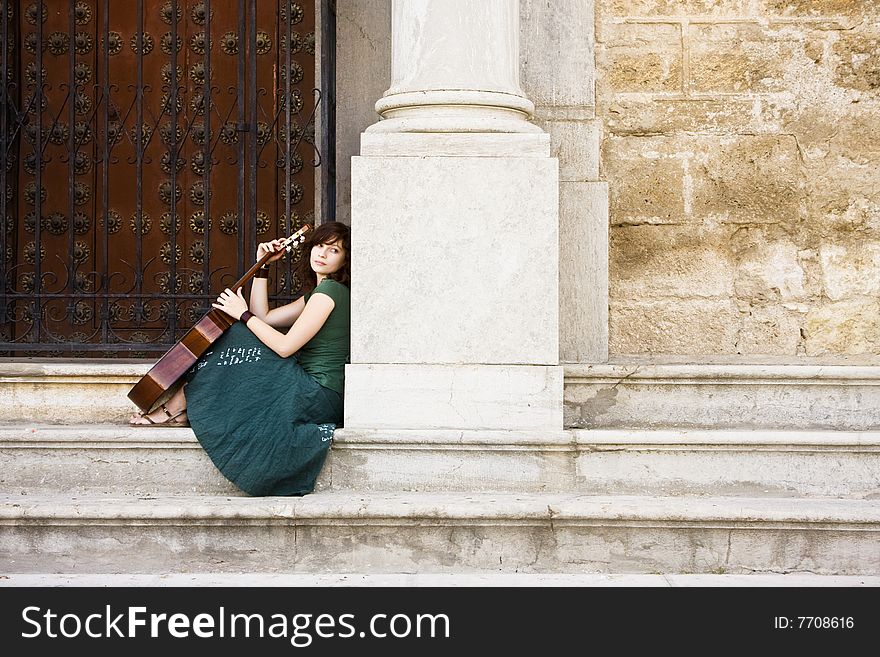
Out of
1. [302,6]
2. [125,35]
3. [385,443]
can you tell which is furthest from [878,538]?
[125,35]

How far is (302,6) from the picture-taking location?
6.79 metres

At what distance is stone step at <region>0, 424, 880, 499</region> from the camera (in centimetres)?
453

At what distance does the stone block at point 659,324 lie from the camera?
228 inches

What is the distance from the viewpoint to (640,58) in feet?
19.1

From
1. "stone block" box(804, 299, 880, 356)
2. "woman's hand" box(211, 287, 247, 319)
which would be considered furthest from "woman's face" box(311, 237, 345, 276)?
"stone block" box(804, 299, 880, 356)

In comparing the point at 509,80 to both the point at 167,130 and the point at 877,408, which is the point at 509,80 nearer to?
the point at 877,408

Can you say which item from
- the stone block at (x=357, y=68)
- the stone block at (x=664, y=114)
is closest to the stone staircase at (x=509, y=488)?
the stone block at (x=664, y=114)

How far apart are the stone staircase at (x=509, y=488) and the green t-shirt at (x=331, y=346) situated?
1.28 ft

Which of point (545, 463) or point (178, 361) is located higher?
point (178, 361)

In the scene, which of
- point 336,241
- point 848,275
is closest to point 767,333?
point 848,275

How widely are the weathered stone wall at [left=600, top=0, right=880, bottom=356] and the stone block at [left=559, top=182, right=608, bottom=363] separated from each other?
0.17 meters

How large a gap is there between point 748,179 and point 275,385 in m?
2.79

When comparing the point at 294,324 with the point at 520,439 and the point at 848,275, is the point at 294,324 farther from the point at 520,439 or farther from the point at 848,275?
the point at 848,275

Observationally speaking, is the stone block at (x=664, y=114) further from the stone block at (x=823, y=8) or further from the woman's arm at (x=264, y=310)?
the woman's arm at (x=264, y=310)
